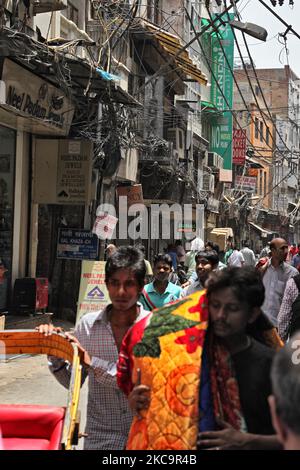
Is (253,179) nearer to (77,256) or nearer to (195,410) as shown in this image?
(77,256)

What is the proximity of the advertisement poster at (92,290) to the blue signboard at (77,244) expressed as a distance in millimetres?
3323

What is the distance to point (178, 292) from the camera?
23.5ft

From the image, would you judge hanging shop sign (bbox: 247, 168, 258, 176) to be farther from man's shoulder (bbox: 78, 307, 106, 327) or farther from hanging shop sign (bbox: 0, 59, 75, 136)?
man's shoulder (bbox: 78, 307, 106, 327)

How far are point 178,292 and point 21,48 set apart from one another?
5057mm

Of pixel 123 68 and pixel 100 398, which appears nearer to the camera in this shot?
pixel 100 398

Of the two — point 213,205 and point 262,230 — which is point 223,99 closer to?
point 213,205

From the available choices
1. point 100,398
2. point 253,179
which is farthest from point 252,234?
point 100,398

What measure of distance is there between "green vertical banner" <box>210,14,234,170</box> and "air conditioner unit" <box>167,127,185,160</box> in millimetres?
6424

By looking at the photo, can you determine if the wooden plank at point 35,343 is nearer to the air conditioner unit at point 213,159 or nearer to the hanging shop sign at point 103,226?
the hanging shop sign at point 103,226

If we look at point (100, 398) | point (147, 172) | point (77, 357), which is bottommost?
point (100, 398)

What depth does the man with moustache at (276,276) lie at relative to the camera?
26.4ft

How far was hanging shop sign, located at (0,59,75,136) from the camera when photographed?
38.4 ft

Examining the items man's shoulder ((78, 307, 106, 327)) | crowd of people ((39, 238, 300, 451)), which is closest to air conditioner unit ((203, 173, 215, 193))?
man's shoulder ((78, 307, 106, 327))

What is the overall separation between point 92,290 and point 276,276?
146 inches
